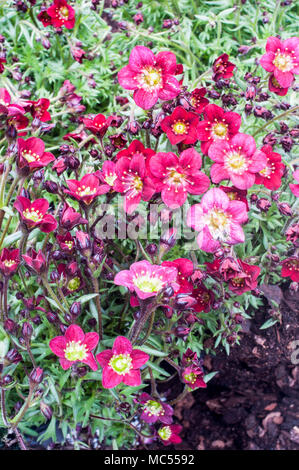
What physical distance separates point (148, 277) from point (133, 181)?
1.12ft

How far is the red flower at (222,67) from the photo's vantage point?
1772 millimetres

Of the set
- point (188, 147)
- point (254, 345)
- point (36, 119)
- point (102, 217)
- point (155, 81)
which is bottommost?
point (254, 345)

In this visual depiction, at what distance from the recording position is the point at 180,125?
161cm

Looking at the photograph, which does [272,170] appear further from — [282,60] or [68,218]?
[68,218]

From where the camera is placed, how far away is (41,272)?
57.7 inches

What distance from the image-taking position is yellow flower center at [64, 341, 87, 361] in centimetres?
153

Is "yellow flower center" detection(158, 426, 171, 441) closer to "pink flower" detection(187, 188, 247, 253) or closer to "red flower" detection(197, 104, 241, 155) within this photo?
"pink flower" detection(187, 188, 247, 253)

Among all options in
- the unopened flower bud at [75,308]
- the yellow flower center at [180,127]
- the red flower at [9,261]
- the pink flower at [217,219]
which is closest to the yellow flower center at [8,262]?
the red flower at [9,261]

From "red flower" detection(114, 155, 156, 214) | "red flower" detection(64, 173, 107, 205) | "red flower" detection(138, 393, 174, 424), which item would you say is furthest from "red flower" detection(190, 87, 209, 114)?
"red flower" detection(138, 393, 174, 424)

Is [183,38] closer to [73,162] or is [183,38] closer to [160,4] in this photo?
[160,4]

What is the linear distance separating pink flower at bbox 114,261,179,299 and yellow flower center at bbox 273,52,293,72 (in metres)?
0.90

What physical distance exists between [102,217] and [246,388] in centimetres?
122

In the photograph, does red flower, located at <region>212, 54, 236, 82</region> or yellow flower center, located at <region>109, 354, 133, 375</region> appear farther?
red flower, located at <region>212, 54, 236, 82</region>
